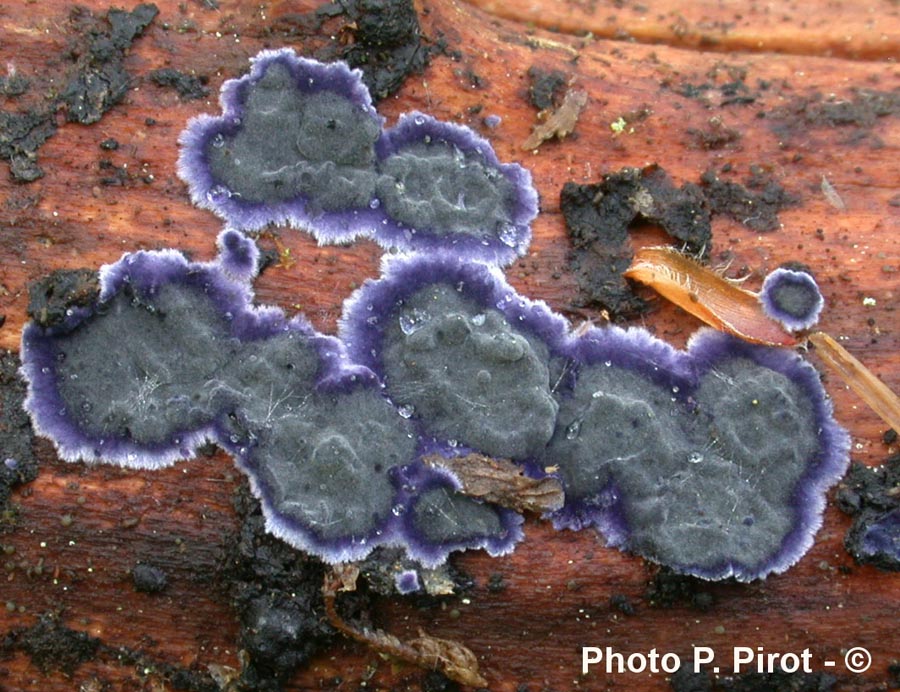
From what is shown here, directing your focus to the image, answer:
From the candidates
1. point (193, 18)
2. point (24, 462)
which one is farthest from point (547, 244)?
point (24, 462)

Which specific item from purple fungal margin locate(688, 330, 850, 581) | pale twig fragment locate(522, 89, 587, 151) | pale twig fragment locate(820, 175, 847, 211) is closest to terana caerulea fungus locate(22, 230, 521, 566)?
purple fungal margin locate(688, 330, 850, 581)

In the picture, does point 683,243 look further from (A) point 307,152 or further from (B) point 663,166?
(A) point 307,152

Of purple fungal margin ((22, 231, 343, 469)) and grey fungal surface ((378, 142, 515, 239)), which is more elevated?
grey fungal surface ((378, 142, 515, 239))

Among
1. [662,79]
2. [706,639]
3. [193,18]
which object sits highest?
[193,18]

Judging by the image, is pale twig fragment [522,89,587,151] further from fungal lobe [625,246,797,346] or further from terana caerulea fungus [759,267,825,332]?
terana caerulea fungus [759,267,825,332]

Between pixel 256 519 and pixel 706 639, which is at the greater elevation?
pixel 256 519

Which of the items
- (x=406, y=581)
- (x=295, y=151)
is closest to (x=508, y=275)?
(x=295, y=151)
